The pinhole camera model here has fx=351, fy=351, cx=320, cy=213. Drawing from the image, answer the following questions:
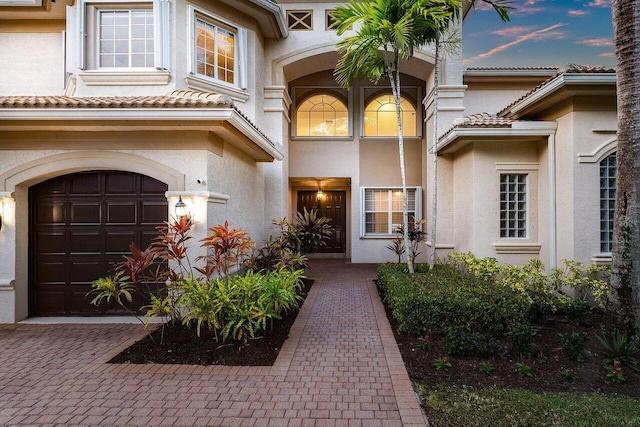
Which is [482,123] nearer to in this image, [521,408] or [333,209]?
[521,408]

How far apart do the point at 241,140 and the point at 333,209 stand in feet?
25.3

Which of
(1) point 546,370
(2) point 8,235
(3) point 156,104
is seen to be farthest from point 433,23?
(2) point 8,235

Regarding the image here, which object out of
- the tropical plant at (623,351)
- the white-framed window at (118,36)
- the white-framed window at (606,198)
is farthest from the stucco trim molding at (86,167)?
the white-framed window at (606,198)

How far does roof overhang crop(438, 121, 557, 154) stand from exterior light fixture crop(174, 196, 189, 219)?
20.7 ft

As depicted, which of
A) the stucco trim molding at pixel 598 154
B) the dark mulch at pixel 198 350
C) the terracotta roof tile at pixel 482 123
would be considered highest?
the terracotta roof tile at pixel 482 123

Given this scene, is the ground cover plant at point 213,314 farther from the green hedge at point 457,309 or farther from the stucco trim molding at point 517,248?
the stucco trim molding at point 517,248

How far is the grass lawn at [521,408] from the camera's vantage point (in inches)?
132

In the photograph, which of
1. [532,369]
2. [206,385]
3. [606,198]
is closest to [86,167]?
[206,385]

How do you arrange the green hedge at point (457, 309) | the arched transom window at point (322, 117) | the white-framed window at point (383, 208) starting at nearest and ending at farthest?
1. the green hedge at point (457, 309)
2. the white-framed window at point (383, 208)
3. the arched transom window at point (322, 117)

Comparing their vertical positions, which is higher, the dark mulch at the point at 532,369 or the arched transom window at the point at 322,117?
the arched transom window at the point at 322,117

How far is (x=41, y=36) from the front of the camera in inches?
369

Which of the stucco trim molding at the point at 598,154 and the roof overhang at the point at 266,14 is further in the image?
the roof overhang at the point at 266,14

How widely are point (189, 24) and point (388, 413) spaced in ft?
30.1

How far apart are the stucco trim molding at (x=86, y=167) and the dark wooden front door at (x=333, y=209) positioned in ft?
27.5
